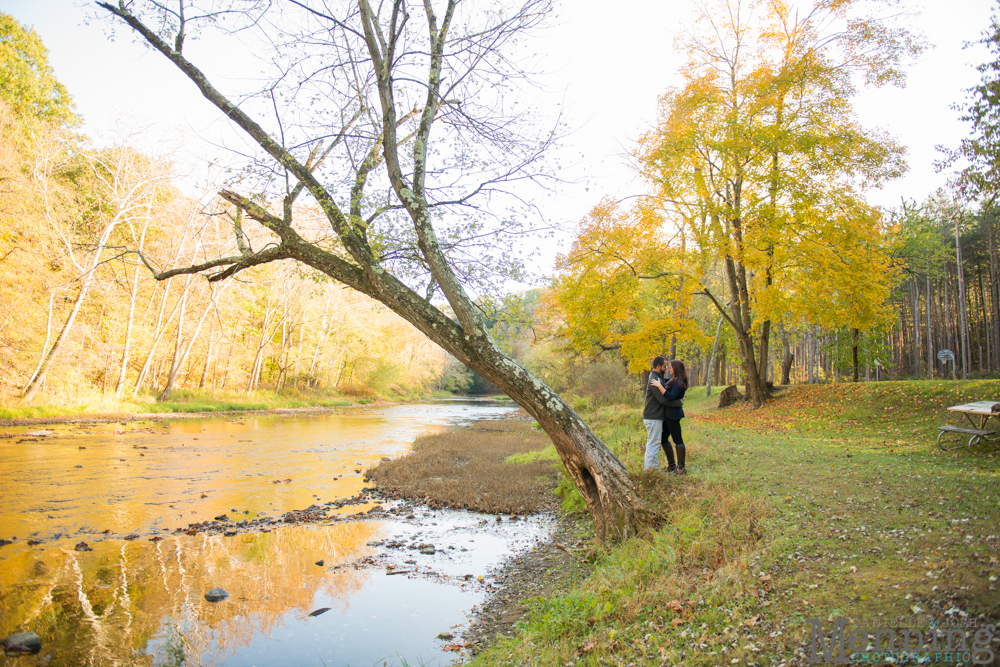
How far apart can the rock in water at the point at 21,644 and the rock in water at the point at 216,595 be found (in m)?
1.46

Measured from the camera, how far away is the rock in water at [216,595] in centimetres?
579

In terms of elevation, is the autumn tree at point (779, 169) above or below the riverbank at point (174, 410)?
above

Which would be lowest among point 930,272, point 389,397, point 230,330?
point 389,397

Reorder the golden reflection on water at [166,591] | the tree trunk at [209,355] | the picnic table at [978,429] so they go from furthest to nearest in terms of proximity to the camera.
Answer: the tree trunk at [209,355], the picnic table at [978,429], the golden reflection on water at [166,591]

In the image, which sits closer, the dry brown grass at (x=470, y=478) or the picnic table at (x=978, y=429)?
the picnic table at (x=978, y=429)

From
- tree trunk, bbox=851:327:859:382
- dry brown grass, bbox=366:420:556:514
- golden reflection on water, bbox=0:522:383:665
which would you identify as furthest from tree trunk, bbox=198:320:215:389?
tree trunk, bbox=851:327:859:382

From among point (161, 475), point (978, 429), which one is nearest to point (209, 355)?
point (161, 475)

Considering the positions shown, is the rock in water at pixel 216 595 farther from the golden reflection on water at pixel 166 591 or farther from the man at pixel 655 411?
the man at pixel 655 411

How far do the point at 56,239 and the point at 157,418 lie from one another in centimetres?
872

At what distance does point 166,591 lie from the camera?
19.5 ft

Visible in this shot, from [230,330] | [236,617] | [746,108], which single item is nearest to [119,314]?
[230,330]

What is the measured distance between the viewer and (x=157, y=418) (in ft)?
78.7

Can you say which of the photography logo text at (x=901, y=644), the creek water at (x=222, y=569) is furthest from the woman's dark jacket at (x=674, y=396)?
the photography logo text at (x=901, y=644)

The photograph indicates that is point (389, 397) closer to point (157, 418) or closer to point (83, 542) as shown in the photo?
point (157, 418)
